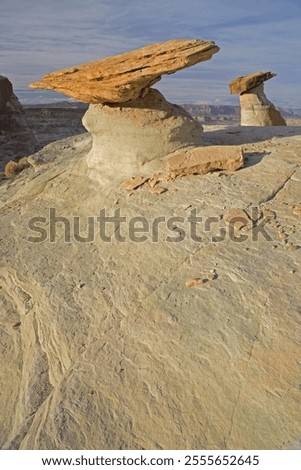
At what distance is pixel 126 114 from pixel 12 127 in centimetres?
1468

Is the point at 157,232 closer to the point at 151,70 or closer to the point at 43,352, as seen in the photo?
the point at 43,352

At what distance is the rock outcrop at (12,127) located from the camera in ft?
60.8

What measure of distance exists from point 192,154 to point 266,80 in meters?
8.25

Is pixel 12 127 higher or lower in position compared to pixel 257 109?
lower

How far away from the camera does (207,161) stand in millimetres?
5578

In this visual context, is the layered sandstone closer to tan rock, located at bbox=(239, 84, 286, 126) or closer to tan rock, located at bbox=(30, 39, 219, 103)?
tan rock, located at bbox=(30, 39, 219, 103)

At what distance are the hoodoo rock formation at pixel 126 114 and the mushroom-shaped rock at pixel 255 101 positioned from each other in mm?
6734

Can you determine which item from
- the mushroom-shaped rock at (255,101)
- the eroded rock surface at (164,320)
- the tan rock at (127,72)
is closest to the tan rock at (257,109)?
the mushroom-shaped rock at (255,101)

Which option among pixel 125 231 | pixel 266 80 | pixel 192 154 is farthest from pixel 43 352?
pixel 266 80

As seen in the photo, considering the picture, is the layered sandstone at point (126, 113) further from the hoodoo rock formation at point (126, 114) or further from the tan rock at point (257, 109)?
the tan rock at point (257, 109)

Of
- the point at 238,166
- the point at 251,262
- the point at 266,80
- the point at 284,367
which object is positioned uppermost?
the point at 266,80

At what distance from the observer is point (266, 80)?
500 inches

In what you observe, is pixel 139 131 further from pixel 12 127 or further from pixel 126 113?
pixel 12 127

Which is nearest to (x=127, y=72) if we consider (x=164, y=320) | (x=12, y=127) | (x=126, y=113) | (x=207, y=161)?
(x=126, y=113)
